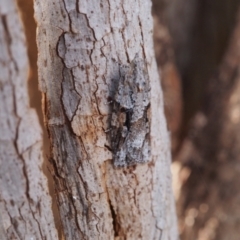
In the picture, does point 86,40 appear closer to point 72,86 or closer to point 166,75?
point 72,86

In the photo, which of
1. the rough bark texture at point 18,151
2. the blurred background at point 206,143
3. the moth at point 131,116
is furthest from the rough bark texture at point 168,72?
the rough bark texture at point 18,151

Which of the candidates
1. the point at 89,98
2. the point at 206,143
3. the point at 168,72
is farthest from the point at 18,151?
the point at 206,143

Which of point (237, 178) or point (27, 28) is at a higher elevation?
point (27, 28)

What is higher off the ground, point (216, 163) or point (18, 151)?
point (18, 151)

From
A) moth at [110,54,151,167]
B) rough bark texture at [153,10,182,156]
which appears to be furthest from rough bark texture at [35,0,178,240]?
rough bark texture at [153,10,182,156]

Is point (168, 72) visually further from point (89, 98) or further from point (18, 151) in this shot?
point (18, 151)

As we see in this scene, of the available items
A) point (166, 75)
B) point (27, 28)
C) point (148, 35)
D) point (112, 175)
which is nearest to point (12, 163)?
point (112, 175)
